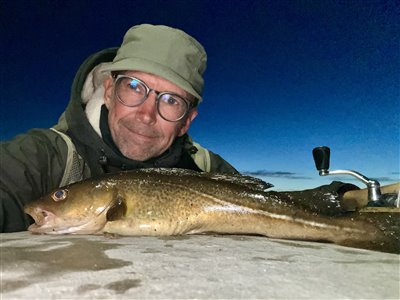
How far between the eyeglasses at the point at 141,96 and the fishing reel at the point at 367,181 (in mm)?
1631

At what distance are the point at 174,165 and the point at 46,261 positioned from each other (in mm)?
3174

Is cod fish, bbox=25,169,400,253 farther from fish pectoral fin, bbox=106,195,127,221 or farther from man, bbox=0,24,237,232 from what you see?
man, bbox=0,24,237,232

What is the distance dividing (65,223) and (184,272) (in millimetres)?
1900

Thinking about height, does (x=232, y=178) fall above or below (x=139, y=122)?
below

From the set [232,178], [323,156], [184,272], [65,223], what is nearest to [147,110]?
[232,178]

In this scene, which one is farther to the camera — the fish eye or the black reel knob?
the black reel knob

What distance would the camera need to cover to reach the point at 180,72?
4.52 m

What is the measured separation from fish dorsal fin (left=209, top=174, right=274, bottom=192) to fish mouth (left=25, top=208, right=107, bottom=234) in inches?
42.3

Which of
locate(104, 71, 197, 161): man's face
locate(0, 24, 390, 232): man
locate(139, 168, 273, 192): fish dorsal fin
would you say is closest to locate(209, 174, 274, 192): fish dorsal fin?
locate(139, 168, 273, 192): fish dorsal fin

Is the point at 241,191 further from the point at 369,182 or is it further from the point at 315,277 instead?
the point at 315,277

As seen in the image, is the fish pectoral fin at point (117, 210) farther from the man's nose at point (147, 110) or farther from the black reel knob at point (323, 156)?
the black reel knob at point (323, 156)

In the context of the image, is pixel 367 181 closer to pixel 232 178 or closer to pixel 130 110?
pixel 232 178

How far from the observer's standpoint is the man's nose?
4.49m

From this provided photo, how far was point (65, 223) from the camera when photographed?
3.27 metres
